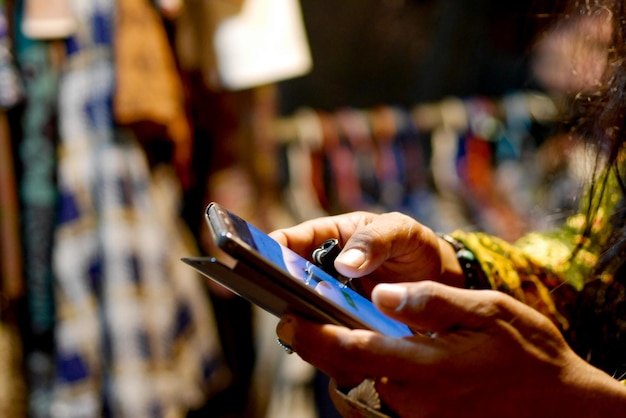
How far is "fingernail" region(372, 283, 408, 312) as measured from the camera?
1.40 ft

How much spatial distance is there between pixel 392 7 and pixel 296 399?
1052mm

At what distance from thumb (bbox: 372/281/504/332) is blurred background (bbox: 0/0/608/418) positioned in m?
0.34

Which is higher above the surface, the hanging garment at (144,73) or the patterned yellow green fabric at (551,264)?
the hanging garment at (144,73)

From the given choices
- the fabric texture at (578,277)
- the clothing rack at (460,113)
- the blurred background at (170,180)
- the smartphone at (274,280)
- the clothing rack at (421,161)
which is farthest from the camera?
the clothing rack at (460,113)

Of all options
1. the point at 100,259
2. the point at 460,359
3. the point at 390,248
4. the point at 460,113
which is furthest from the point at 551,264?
the point at 460,113

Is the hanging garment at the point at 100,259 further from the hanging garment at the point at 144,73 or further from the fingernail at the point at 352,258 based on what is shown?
the fingernail at the point at 352,258

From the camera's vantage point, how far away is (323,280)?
1.66 feet

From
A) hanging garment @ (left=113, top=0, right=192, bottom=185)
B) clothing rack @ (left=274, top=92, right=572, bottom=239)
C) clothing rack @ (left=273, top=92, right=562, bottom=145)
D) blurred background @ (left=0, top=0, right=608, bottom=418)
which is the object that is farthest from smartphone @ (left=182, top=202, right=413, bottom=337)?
clothing rack @ (left=273, top=92, right=562, bottom=145)

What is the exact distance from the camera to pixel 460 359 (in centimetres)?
43

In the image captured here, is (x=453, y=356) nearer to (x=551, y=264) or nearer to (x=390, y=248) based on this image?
(x=390, y=248)

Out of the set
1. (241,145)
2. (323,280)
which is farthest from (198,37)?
(323,280)

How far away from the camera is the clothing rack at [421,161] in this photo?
4.98 ft

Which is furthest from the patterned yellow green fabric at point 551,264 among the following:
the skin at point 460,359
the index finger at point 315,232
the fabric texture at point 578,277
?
the skin at point 460,359

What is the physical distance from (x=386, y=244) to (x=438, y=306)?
15 cm
